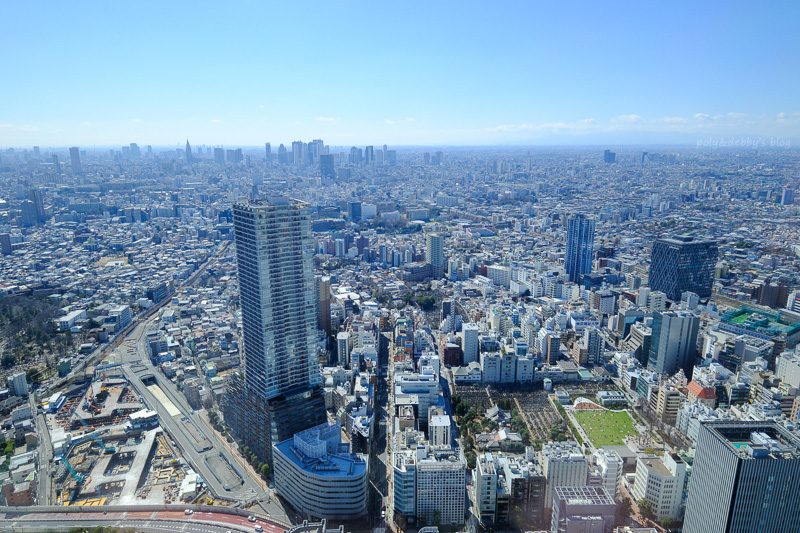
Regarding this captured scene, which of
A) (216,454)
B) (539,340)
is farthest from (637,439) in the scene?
(216,454)

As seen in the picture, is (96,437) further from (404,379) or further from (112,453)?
(404,379)

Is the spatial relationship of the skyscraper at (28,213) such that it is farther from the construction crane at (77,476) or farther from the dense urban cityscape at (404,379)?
the construction crane at (77,476)

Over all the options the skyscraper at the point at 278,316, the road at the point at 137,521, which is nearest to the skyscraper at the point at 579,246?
the skyscraper at the point at 278,316

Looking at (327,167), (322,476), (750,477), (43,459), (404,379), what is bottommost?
(43,459)

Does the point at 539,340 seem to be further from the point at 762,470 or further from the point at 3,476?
the point at 3,476

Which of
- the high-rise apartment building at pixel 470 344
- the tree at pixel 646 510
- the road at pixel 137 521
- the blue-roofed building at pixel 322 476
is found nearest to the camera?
the blue-roofed building at pixel 322 476

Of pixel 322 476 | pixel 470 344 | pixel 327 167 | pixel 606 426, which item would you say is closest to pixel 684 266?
pixel 470 344

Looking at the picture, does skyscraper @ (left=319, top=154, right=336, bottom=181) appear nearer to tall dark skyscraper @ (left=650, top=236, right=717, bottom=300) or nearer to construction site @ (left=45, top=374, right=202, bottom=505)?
tall dark skyscraper @ (left=650, top=236, right=717, bottom=300)
